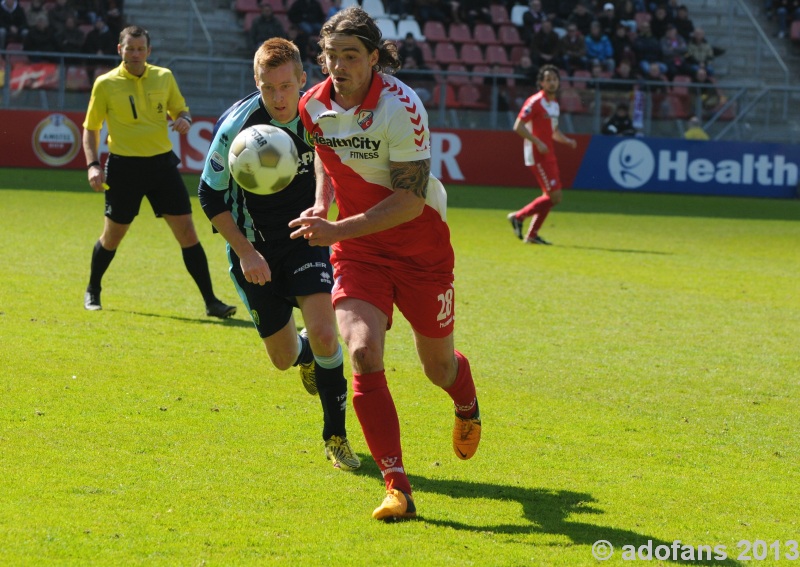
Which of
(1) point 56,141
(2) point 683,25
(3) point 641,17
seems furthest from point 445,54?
(1) point 56,141

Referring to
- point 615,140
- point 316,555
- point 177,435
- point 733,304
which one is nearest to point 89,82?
point 615,140

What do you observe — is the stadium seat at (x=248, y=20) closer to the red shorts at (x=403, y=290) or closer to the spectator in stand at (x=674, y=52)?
the spectator in stand at (x=674, y=52)

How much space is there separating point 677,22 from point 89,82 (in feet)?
53.0

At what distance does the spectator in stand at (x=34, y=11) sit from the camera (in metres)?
25.4

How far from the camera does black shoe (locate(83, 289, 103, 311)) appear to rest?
32.9ft

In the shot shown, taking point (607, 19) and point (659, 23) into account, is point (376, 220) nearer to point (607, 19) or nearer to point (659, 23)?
point (607, 19)

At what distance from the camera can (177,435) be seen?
6.32 m

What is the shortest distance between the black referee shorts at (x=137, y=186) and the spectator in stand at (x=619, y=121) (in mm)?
16710

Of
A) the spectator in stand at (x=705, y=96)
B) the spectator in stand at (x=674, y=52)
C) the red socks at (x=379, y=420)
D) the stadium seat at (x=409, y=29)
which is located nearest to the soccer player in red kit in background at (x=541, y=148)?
the spectator in stand at (x=705, y=96)

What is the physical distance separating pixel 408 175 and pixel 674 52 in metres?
26.2

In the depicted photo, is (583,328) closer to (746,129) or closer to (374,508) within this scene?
(374,508)

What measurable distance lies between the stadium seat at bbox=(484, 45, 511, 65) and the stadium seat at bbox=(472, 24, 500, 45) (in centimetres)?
21

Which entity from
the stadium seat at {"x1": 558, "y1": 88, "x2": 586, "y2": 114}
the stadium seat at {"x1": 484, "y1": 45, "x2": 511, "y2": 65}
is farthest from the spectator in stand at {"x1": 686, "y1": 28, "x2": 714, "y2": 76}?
the stadium seat at {"x1": 558, "y1": 88, "x2": 586, "y2": 114}

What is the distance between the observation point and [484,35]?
97.7 ft
